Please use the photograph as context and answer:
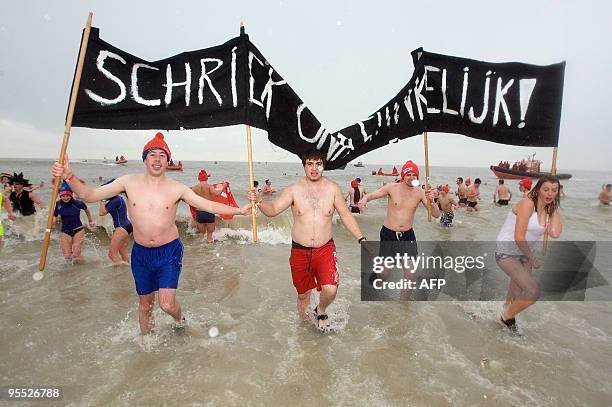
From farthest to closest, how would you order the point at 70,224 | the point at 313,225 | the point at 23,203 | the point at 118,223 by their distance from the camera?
the point at 23,203 < the point at 70,224 < the point at 118,223 < the point at 313,225

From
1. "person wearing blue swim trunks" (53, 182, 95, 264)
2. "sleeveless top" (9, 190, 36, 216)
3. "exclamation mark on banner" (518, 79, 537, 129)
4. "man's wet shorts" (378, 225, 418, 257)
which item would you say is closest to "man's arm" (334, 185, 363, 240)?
"man's wet shorts" (378, 225, 418, 257)

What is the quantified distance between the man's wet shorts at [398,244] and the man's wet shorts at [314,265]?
1479mm

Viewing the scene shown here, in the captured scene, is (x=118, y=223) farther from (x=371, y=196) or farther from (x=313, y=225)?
(x=371, y=196)

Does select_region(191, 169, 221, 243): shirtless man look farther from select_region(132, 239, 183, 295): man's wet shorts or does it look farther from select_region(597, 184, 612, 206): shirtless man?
select_region(597, 184, 612, 206): shirtless man

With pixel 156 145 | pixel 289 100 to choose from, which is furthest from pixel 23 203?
pixel 289 100

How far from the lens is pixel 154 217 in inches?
142

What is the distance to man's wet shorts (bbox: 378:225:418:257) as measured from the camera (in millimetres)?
5090

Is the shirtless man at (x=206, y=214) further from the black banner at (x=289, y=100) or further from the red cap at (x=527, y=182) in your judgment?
the red cap at (x=527, y=182)

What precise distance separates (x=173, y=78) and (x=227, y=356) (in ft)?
12.3

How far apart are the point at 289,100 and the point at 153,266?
9.64 ft

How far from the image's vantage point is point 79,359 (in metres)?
3.51

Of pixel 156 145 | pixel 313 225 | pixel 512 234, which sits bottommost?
pixel 512 234

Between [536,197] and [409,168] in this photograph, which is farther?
[409,168]

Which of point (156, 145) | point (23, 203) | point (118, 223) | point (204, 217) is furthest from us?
point (23, 203)
